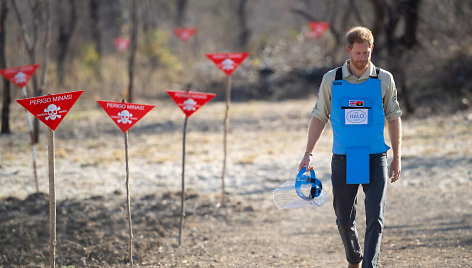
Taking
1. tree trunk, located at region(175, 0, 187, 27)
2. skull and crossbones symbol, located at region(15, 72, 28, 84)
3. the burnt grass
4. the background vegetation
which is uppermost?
tree trunk, located at region(175, 0, 187, 27)

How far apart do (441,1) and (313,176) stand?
46.8ft

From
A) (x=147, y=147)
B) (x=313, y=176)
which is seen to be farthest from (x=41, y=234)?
(x=147, y=147)

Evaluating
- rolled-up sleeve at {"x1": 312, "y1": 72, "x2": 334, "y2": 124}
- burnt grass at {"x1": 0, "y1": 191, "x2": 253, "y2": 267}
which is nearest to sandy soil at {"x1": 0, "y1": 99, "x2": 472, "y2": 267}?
burnt grass at {"x1": 0, "y1": 191, "x2": 253, "y2": 267}

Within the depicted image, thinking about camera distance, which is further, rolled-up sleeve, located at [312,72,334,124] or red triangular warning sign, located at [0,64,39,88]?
red triangular warning sign, located at [0,64,39,88]

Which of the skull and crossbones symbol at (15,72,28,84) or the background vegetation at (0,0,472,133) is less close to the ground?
the background vegetation at (0,0,472,133)

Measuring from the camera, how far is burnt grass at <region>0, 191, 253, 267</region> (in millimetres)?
5793

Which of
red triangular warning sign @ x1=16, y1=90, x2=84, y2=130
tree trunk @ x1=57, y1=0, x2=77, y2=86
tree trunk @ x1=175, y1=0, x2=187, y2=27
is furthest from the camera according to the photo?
tree trunk @ x1=175, y1=0, x2=187, y2=27

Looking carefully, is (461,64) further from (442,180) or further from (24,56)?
(24,56)

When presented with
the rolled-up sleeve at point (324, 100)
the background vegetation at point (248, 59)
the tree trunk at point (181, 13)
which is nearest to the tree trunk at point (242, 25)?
the background vegetation at point (248, 59)

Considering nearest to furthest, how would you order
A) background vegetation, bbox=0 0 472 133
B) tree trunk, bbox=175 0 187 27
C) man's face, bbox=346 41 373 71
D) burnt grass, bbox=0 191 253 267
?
man's face, bbox=346 41 373 71
burnt grass, bbox=0 191 253 267
background vegetation, bbox=0 0 472 133
tree trunk, bbox=175 0 187 27

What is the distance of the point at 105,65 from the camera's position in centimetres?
2275

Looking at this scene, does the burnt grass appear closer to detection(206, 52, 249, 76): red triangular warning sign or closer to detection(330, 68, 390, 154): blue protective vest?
detection(206, 52, 249, 76): red triangular warning sign

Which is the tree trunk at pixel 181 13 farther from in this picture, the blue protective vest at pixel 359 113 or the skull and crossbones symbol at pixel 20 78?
the blue protective vest at pixel 359 113

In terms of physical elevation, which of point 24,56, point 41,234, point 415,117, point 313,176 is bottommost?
point 41,234
